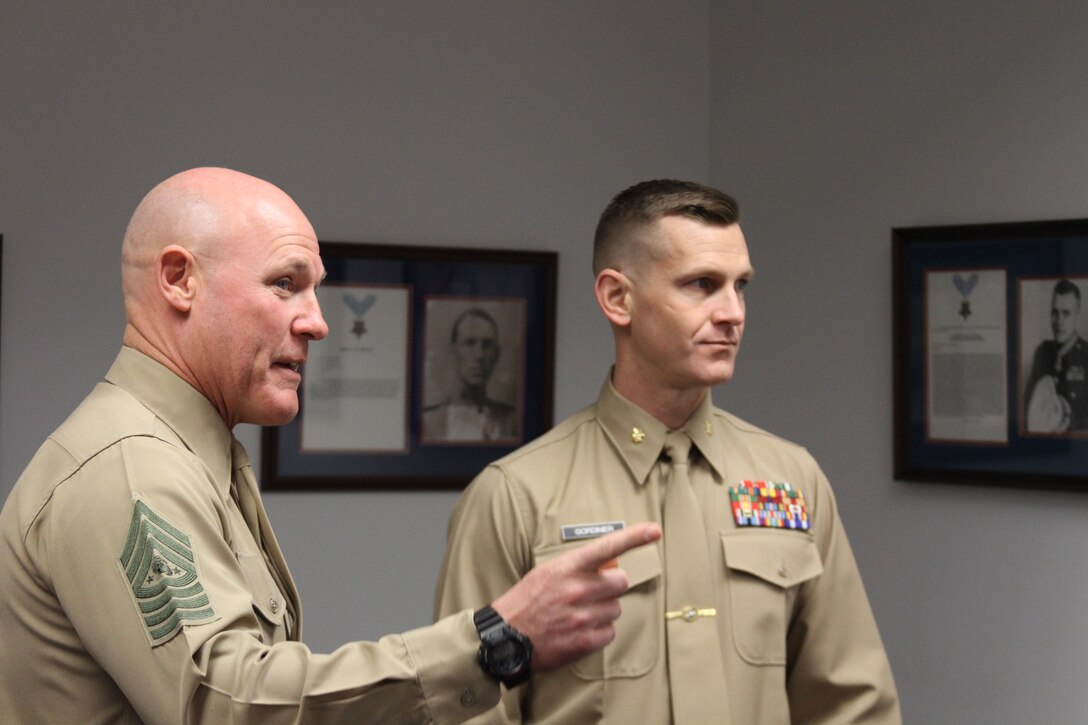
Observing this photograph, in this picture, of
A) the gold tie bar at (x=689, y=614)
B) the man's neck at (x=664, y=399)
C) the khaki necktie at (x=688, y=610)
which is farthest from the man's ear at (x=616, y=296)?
the gold tie bar at (x=689, y=614)

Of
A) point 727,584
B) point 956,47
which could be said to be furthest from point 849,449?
point 727,584

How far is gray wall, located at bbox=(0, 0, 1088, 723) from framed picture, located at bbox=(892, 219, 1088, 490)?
0.21 ft

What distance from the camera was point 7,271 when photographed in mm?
3238

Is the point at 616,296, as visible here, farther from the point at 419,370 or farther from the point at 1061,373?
the point at 419,370

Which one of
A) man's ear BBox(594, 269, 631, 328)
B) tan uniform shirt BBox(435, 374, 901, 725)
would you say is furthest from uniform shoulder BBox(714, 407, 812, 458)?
man's ear BBox(594, 269, 631, 328)

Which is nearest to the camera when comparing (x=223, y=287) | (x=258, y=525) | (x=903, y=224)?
(x=223, y=287)

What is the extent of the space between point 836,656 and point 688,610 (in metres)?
0.30

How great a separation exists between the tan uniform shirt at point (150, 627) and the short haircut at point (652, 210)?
1136mm

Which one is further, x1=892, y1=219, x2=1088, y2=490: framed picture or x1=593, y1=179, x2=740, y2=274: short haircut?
x1=892, y1=219, x2=1088, y2=490: framed picture

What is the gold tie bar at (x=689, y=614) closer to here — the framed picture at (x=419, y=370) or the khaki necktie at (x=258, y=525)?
the khaki necktie at (x=258, y=525)

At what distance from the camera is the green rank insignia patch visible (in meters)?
1.26

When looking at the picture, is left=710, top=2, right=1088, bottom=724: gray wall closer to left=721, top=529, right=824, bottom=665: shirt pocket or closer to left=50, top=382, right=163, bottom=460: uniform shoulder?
left=721, top=529, right=824, bottom=665: shirt pocket

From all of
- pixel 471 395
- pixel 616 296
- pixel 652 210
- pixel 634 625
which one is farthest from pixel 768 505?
pixel 471 395

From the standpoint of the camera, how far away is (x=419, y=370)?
3.60m
